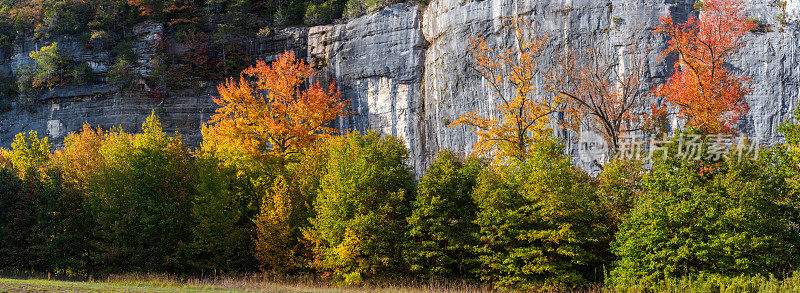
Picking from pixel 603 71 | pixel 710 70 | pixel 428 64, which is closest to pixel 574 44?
pixel 603 71

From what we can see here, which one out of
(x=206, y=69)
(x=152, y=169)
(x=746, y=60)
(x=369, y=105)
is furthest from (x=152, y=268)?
(x=746, y=60)

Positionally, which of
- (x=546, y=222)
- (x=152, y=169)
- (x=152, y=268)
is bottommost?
(x=152, y=268)

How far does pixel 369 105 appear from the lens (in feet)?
132

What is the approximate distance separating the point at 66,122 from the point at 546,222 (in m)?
37.7

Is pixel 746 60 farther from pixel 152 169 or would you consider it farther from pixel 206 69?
pixel 206 69

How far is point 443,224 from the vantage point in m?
20.8

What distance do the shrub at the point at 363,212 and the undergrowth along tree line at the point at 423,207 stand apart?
64 mm

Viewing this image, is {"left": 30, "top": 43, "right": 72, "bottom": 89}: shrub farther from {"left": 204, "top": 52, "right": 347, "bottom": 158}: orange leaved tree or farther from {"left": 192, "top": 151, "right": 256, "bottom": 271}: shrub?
{"left": 192, "top": 151, "right": 256, "bottom": 271}: shrub

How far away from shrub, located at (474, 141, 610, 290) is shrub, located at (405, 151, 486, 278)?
0.64 meters

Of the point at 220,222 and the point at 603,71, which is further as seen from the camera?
the point at 603,71

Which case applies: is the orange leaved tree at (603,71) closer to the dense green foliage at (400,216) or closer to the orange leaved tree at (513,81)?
the orange leaved tree at (513,81)

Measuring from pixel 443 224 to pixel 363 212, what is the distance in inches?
117

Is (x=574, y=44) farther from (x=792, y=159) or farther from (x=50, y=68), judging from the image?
(x=50, y=68)

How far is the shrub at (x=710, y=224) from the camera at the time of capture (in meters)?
16.5
